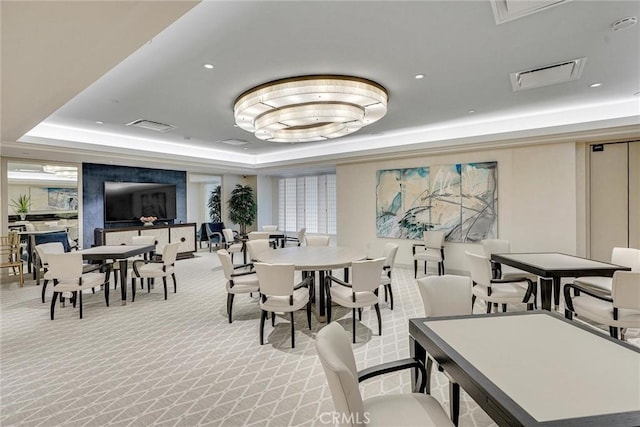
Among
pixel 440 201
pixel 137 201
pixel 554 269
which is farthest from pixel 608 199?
pixel 137 201

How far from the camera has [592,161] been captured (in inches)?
212

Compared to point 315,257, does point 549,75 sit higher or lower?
higher

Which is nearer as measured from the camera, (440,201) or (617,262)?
(617,262)

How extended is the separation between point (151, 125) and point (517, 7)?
572 cm

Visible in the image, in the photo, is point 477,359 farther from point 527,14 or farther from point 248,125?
point 248,125

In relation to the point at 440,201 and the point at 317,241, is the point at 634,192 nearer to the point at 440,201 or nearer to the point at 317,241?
the point at 440,201

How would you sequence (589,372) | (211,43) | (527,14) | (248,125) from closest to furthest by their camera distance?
(589,372) < (527,14) < (211,43) < (248,125)

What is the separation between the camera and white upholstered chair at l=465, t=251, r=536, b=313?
341 centimetres

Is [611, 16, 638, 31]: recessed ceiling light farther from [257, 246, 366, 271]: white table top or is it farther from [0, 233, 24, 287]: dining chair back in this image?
[0, 233, 24, 287]: dining chair back

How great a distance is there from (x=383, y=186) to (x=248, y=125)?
12.2ft

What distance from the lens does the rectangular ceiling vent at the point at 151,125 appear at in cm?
549

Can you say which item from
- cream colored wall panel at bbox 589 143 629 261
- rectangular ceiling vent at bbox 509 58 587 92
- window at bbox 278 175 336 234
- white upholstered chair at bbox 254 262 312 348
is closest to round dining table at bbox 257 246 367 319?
white upholstered chair at bbox 254 262 312 348

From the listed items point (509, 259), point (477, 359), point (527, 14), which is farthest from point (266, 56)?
point (509, 259)

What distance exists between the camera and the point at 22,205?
6684mm
